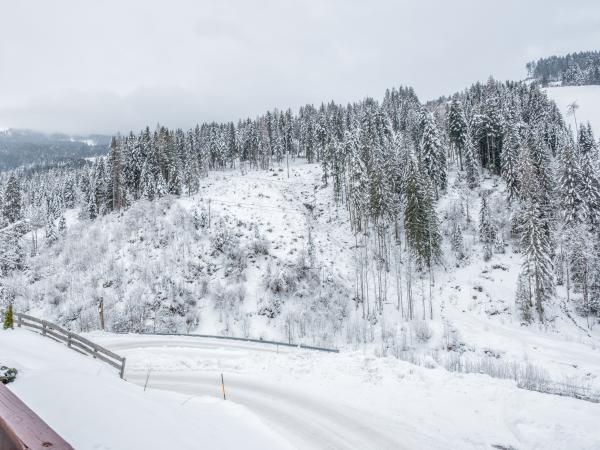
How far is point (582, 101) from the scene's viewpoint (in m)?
140

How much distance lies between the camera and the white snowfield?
20.6 feet

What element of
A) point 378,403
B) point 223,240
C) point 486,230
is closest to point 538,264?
point 486,230

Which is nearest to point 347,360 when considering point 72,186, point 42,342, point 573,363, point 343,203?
point 42,342

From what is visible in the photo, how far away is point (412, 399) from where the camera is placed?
45.5ft

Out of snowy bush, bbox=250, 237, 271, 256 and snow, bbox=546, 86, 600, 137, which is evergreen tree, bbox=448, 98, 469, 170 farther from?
snow, bbox=546, 86, 600, 137

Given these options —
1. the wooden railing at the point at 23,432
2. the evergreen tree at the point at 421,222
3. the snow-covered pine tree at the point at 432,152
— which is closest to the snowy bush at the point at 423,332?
the evergreen tree at the point at 421,222

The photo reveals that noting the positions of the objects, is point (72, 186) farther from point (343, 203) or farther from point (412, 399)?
point (412, 399)

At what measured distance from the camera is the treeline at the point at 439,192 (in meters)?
44.6

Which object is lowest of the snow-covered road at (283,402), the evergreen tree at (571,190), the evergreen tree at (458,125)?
the snow-covered road at (283,402)

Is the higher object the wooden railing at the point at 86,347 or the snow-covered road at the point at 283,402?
the wooden railing at the point at 86,347

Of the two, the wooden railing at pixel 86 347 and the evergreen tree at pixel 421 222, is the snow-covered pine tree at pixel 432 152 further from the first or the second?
the wooden railing at pixel 86 347

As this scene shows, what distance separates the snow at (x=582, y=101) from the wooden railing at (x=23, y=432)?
5671 inches

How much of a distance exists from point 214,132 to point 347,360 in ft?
355

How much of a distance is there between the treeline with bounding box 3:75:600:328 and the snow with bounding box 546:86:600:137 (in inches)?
1542
